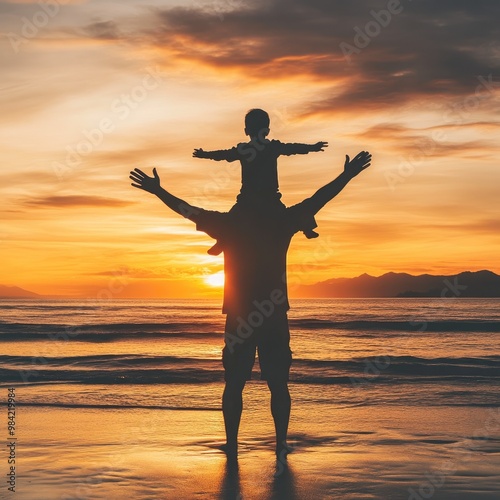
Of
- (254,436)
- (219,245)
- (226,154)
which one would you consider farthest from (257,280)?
(254,436)

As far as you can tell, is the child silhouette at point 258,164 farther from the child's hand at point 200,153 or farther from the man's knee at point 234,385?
the man's knee at point 234,385

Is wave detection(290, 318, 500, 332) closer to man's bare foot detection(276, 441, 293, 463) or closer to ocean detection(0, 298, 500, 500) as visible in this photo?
ocean detection(0, 298, 500, 500)

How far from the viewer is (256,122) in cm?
693

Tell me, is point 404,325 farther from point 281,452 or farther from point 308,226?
point 308,226

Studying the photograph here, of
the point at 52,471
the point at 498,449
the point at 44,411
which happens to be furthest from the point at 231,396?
the point at 44,411

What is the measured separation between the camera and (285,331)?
6836mm

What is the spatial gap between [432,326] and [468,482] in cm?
4296

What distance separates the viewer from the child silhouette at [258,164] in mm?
6840

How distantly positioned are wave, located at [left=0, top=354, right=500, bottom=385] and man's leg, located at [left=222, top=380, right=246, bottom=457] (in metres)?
9.62

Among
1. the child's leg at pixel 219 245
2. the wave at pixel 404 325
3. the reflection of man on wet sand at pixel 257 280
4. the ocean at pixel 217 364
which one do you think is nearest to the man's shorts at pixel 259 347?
the reflection of man on wet sand at pixel 257 280

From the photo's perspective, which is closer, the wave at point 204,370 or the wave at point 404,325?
the wave at point 204,370

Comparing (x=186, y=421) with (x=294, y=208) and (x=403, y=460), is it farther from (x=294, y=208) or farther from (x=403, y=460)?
(x=294, y=208)

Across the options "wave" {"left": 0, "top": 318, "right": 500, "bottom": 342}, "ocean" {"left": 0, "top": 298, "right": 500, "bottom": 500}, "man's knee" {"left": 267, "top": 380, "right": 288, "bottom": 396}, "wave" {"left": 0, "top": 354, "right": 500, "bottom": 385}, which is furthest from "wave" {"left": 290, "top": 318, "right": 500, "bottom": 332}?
"man's knee" {"left": 267, "top": 380, "right": 288, "bottom": 396}

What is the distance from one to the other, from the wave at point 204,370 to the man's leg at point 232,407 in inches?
379
